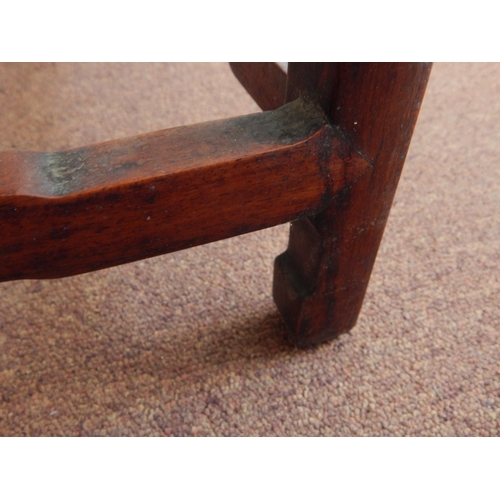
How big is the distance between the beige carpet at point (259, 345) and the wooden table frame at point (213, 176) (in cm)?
27

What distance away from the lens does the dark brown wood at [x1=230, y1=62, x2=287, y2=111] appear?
0.72m

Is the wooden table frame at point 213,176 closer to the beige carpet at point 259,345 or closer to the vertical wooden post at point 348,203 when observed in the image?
the vertical wooden post at point 348,203

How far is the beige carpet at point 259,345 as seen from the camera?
0.75 m

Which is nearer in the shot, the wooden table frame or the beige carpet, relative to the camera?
the wooden table frame

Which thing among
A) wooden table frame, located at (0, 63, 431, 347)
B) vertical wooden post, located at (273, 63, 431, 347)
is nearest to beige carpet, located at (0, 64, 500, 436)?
vertical wooden post, located at (273, 63, 431, 347)

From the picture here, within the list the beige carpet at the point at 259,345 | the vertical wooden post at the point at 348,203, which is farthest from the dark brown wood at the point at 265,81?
the beige carpet at the point at 259,345

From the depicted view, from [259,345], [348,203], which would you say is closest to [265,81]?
[348,203]

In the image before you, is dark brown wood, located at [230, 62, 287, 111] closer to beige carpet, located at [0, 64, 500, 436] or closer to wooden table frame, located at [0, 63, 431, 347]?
wooden table frame, located at [0, 63, 431, 347]

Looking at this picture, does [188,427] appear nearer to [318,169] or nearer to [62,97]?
[318,169]

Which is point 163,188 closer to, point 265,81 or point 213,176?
point 213,176

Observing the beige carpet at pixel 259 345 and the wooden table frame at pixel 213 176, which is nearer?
the wooden table frame at pixel 213 176

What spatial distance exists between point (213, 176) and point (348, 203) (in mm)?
182

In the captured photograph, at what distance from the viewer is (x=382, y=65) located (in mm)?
541

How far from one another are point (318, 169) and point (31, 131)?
0.85m
